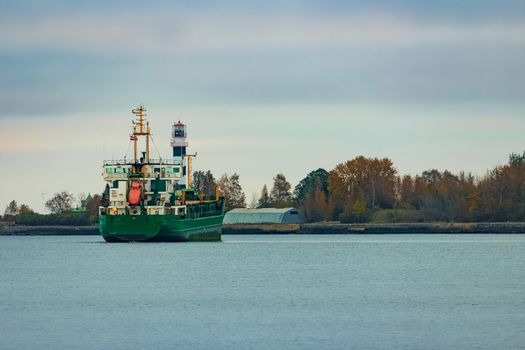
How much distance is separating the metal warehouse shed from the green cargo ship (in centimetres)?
5741

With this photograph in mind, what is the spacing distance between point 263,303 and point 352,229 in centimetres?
11171

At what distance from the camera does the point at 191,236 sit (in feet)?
344

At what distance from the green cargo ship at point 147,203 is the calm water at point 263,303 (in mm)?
15073

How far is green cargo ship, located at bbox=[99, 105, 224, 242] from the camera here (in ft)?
321

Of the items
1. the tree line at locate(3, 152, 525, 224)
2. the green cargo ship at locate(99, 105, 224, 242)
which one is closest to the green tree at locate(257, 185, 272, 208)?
the tree line at locate(3, 152, 525, 224)

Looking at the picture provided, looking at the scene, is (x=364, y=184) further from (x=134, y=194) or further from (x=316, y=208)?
(x=134, y=194)

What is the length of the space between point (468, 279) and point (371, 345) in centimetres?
2489

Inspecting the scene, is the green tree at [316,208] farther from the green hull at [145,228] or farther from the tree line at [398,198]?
the green hull at [145,228]

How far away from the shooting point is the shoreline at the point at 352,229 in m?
150

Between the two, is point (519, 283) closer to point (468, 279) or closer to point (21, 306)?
point (468, 279)

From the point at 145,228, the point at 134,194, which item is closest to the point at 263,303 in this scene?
the point at 145,228

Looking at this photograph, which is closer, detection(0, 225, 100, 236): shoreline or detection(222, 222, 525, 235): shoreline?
detection(222, 222, 525, 235): shoreline

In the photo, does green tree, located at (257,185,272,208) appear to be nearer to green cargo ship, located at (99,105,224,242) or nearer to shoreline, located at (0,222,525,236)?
shoreline, located at (0,222,525,236)

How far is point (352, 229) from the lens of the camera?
160 metres
